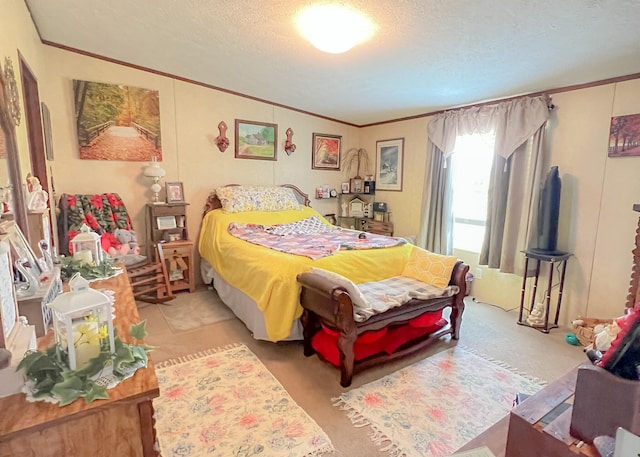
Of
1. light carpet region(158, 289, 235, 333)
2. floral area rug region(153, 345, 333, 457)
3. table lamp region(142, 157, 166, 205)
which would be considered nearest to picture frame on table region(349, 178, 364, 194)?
light carpet region(158, 289, 235, 333)

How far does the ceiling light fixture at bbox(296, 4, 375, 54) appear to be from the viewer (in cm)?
210

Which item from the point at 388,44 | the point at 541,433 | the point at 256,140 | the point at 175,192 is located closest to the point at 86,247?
the point at 175,192

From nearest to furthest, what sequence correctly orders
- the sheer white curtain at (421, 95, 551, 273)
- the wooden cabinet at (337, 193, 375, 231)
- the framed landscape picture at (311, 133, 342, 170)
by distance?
the sheer white curtain at (421, 95, 551, 273)
the framed landscape picture at (311, 133, 342, 170)
the wooden cabinet at (337, 193, 375, 231)

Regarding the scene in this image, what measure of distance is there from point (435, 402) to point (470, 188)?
8.61 ft

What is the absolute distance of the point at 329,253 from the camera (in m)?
2.73

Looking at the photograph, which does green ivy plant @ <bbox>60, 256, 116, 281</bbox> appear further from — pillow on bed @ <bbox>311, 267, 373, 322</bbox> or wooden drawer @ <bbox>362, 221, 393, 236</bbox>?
wooden drawer @ <bbox>362, 221, 393, 236</bbox>

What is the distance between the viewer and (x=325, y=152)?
4.98 metres

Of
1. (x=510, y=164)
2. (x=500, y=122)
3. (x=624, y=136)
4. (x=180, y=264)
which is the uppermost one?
(x=500, y=122)

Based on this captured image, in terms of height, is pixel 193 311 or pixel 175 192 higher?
pixel 175 192

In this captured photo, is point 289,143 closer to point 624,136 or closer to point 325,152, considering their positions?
point 325,152

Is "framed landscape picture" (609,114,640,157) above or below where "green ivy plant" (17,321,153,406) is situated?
above

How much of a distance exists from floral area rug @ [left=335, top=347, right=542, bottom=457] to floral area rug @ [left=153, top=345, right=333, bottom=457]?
0.32 meters

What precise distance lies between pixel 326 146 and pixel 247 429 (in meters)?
3.95

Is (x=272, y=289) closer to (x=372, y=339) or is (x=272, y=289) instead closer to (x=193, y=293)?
(x=372, y=339)
